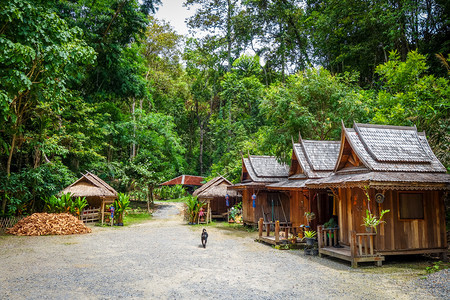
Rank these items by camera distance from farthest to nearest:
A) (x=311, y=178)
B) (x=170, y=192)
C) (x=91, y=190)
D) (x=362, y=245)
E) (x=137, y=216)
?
(x=170, y=192), (x=137, y=216), (x=91, y=190), (x=311, y=178), (x=362, y=245)

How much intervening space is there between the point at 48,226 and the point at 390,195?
1573 centimetres

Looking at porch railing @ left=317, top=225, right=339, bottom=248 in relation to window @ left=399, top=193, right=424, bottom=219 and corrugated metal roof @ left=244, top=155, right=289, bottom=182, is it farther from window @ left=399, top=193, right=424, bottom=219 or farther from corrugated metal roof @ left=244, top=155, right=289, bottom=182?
corrugated metal roof @ left=244, top=155, right=289, bottom=182

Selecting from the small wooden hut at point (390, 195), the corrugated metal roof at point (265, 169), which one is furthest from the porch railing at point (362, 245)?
the corrugated metal roof at point (265, 169)

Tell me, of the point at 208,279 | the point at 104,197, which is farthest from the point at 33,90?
the point at 208,279

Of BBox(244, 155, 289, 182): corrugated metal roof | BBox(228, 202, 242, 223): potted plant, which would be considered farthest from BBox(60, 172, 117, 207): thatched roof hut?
BBox(244, 155, 289, 182): corrugated metal roof

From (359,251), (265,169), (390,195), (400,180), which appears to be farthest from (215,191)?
(400,180)

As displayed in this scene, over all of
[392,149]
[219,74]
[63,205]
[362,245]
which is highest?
[219,74]

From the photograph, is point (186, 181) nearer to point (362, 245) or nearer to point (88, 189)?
point (88, 189)

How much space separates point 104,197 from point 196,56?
24.5 meters

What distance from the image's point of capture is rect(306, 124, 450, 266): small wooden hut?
9.22 m

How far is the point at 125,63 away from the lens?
25922 mm

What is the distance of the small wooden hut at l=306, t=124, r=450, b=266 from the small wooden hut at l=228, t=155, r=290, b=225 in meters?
7.32

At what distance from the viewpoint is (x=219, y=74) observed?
40.2m

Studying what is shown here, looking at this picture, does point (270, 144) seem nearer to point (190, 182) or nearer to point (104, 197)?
point (104, 197)
